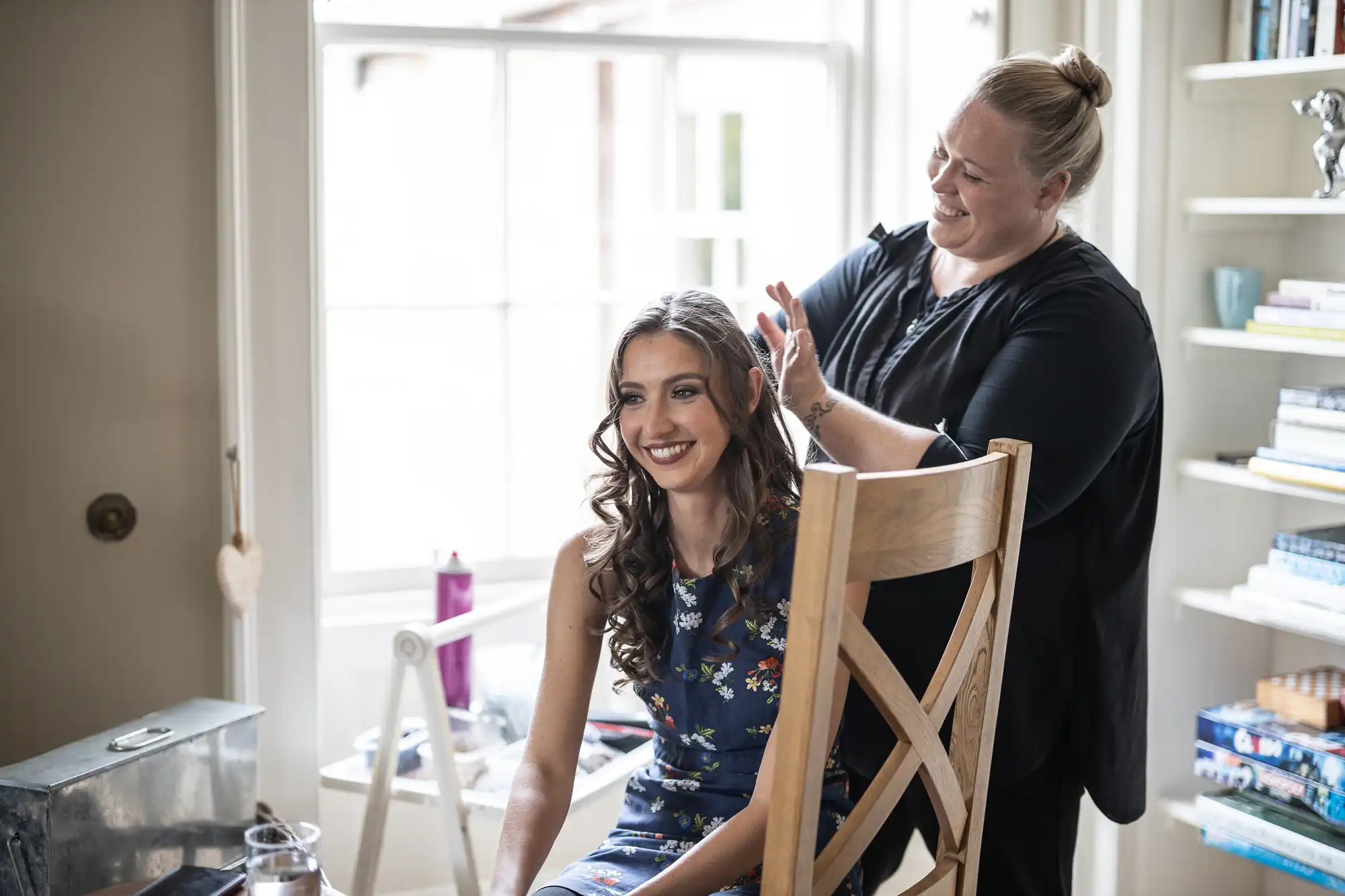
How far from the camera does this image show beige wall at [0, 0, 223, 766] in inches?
81.3

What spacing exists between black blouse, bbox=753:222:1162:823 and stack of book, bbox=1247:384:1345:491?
1.71 feet

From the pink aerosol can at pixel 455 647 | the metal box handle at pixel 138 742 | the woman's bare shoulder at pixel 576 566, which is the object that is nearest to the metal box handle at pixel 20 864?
the metal box handle at pixel 138 742

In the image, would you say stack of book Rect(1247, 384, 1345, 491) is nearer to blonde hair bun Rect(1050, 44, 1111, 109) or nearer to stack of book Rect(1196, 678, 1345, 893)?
stack of book Rect(1196, 678, 1345, 893)

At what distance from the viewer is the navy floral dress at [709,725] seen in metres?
1.70

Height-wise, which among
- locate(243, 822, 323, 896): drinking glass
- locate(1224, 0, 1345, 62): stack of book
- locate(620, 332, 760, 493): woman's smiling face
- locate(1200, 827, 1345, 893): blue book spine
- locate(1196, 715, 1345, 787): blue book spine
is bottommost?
locate(1200, 827, 1345, 893): blue book spine

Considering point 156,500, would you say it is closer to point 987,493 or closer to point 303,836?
point 303,836

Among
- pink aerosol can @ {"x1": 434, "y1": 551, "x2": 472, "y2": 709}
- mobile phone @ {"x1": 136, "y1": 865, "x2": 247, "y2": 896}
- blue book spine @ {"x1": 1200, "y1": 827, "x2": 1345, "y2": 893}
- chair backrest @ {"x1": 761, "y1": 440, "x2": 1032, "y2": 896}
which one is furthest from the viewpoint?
pink aerosol can @ {"x1": 434, "y1": 551, "x2": 472, "y2": 709}

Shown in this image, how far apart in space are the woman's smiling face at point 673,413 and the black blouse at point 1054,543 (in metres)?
0.32

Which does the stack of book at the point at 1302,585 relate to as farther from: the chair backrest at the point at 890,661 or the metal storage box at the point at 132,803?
the metal storage box at the point at 132,803

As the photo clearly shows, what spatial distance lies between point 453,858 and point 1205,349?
1.58m

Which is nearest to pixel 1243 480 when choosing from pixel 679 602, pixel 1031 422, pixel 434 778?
pixel 1031 422

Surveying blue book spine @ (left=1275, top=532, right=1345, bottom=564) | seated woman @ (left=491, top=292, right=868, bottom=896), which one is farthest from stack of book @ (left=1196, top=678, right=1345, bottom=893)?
seated woman @ (left=491, top=292, right=868, bottom=896)

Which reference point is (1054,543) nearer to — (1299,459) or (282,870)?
(1299,459)

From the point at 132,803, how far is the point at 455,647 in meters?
0.71
